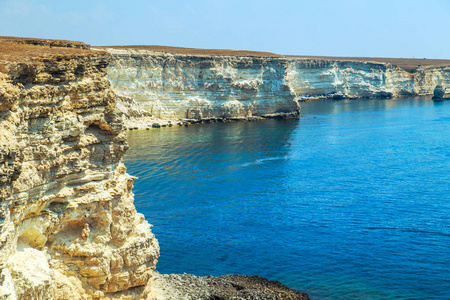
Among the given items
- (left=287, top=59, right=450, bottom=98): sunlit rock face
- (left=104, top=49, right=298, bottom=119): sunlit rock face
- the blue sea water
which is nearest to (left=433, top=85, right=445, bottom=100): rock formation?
(left=287, top=59, right=450, bottom=98): sunlit rock face

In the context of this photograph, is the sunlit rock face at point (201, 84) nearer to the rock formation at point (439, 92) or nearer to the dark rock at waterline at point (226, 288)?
the dark rock at waterline at point (226, 288)

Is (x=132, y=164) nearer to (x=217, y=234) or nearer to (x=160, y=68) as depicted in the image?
(x=217, y=234)

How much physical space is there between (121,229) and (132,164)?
3525 centimetres

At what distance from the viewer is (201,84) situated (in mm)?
91375

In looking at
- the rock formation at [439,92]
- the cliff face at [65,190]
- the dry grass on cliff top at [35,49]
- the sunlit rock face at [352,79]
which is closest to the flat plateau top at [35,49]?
the dry grass on cliff top at [35,49]

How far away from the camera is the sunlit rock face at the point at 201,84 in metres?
82.8

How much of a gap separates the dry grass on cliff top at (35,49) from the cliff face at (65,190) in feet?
1.02

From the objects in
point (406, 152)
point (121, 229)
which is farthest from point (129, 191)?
point (406, 152)

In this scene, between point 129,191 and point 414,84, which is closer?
point 129,191

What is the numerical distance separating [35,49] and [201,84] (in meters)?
77.3

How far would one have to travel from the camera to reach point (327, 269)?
25.2 meters

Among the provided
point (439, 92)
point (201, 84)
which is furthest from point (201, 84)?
point (439, 92)

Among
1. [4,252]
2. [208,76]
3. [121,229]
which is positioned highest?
[208,76]

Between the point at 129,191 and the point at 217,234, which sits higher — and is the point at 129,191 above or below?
above
